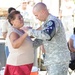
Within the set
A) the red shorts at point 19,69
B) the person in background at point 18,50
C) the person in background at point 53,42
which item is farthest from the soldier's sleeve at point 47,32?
the red shorts at point 19,69

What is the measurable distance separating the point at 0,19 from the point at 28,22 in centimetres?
68

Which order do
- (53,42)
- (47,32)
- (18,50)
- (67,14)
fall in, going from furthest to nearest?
(67,14), (18,50), (53,42), (47,32)

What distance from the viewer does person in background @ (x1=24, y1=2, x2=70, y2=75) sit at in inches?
101

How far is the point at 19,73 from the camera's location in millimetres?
2814

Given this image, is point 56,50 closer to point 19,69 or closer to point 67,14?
point 19,69

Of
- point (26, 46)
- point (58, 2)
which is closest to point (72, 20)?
point (58, 2)

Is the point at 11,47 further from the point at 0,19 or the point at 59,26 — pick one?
the point at 0,19

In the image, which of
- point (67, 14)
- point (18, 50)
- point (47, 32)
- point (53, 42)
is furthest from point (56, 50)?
point (67, 14)

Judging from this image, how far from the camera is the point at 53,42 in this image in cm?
266

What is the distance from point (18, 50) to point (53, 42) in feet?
1.21

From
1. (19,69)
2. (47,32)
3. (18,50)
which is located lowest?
(19,69)

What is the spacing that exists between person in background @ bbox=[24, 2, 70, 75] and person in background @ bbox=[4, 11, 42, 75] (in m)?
0.14

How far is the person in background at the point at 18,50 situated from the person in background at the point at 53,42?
0.14m

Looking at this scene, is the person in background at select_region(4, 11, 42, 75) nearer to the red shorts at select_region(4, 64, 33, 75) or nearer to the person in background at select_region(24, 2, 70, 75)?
the red shorts at select_region(4, 64, 33, 75)
